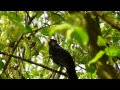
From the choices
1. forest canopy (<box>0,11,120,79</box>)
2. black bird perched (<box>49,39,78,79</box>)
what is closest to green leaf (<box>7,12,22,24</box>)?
forest canopy (<box>0,11,120,79</box>)

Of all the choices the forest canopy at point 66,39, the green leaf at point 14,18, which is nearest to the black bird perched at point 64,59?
the forest canopy at point 66,39

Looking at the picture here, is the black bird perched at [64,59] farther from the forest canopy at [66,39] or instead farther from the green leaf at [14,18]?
the green leaf at [14,18]

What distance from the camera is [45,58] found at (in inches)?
210

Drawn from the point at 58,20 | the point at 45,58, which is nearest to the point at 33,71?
the point at 45,58

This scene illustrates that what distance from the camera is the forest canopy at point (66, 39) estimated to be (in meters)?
0.80

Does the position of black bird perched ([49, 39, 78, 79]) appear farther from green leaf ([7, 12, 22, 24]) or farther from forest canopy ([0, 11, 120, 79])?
green leaf ([7, 12, 22, 24])

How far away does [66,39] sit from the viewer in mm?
1335

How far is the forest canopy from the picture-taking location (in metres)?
0.80

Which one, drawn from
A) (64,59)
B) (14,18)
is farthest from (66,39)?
(64,59)

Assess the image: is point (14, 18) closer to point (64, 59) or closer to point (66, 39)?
point (66, 39)

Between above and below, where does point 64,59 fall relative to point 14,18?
below
